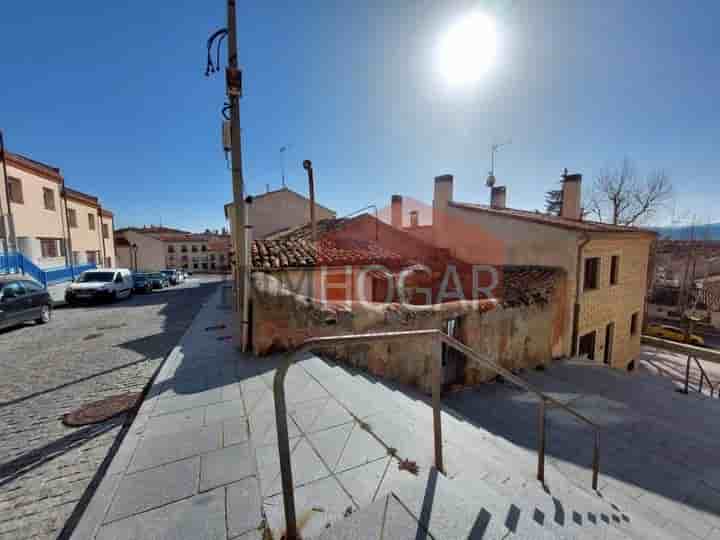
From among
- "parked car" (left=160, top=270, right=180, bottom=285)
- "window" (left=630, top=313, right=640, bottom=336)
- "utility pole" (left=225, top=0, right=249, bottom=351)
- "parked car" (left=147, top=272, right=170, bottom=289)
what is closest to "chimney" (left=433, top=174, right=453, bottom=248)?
"window" (left=630, top=313, right=640, bottom=336)

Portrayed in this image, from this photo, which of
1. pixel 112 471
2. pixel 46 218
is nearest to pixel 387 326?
pixel 112 471

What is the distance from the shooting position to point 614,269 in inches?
446

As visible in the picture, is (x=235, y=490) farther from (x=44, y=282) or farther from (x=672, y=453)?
(x=44, y=282)

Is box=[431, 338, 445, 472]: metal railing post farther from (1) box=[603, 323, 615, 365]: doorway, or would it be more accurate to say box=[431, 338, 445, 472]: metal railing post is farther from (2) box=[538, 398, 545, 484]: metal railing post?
(1) box=[603, 323, 615, 365]: doorway

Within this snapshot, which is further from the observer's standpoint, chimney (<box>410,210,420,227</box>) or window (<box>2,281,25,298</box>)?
chimney (<box>410,210,420,227</box>)

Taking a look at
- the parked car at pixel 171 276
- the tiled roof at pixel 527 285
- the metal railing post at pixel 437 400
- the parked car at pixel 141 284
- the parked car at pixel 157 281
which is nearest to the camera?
the metal railing post at pixel 437 400

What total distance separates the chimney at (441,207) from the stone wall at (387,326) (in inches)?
227

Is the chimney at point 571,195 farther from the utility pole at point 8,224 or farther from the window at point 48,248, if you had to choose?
the window at point 48,248

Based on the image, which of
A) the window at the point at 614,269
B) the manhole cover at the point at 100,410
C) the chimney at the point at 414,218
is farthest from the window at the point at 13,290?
the window at the point at 614,269

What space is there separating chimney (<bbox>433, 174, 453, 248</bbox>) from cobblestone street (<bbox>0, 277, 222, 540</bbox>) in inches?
414

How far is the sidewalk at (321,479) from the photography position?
5.73 feet

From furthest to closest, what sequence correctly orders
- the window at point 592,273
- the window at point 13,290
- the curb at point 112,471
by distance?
the window at point 592,273, the window at point 13,290, the curb at point 112,471

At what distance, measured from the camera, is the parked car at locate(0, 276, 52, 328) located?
787cm

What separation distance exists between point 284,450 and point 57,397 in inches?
185
